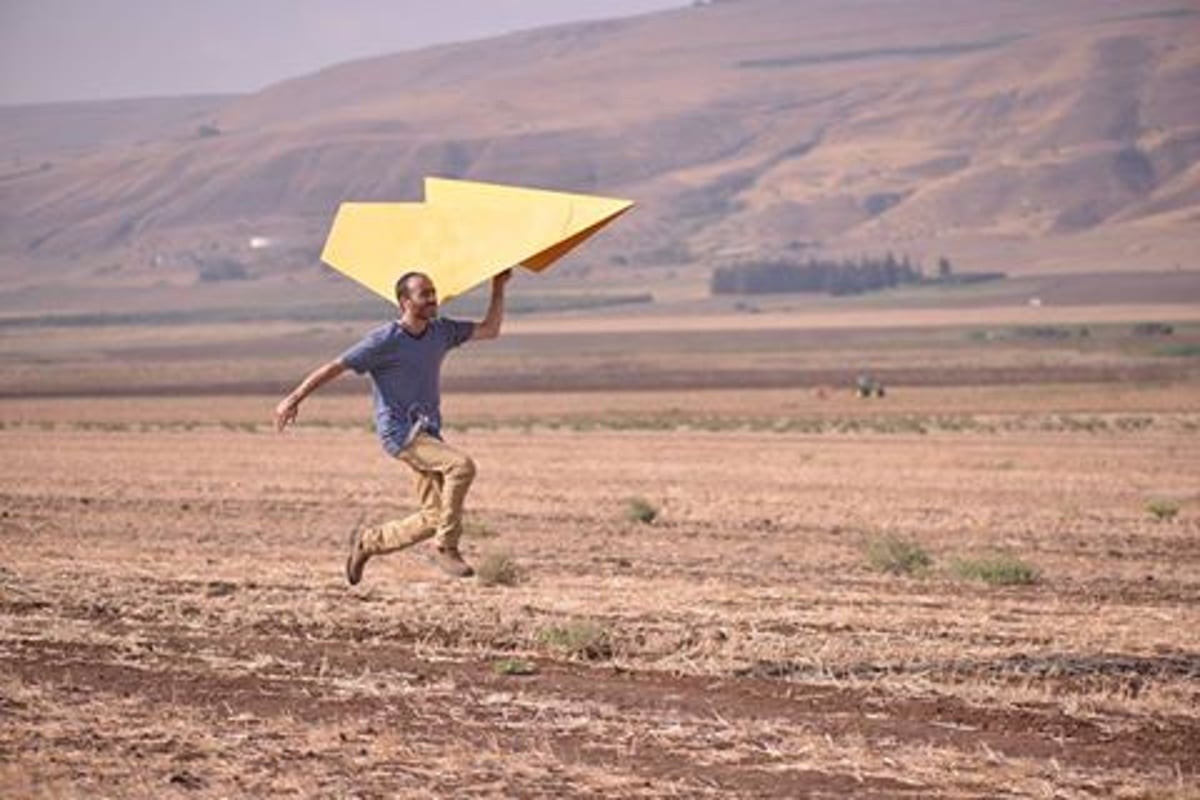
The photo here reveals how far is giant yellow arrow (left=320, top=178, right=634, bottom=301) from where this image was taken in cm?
1435

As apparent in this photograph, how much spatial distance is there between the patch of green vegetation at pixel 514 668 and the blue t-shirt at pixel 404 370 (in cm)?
193

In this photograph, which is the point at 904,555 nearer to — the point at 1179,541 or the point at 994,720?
the point at 1179,541

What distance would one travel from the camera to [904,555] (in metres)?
20.2

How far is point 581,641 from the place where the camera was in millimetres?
13680

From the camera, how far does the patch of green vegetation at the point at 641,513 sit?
83.9ft

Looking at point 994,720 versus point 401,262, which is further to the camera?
point 401,262

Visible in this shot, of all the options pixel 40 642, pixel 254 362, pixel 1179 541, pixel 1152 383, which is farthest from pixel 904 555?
pixel 254 362

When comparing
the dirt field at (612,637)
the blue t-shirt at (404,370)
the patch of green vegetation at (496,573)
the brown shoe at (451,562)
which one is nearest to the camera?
the dirt field at (612,637)

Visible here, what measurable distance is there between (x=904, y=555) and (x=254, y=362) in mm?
83214

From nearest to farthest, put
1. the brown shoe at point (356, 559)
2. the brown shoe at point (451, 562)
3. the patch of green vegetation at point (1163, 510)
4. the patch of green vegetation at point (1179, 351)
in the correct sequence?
the brown shoe at point (451, 562), the brown shoe at point (356, 559), the patch of green vegetation at point (1163, 510), the patch of green vegetation at point (1179, 351)

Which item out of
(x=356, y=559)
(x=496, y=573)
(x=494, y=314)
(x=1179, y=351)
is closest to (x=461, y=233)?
(x=494, y=314)

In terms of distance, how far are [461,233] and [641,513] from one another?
1134 cm

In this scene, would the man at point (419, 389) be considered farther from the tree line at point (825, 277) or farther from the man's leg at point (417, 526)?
the tree line at point (825, 277)

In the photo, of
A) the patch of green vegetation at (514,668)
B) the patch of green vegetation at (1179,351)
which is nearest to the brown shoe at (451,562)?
the patch of green vegetation at (514,668)
